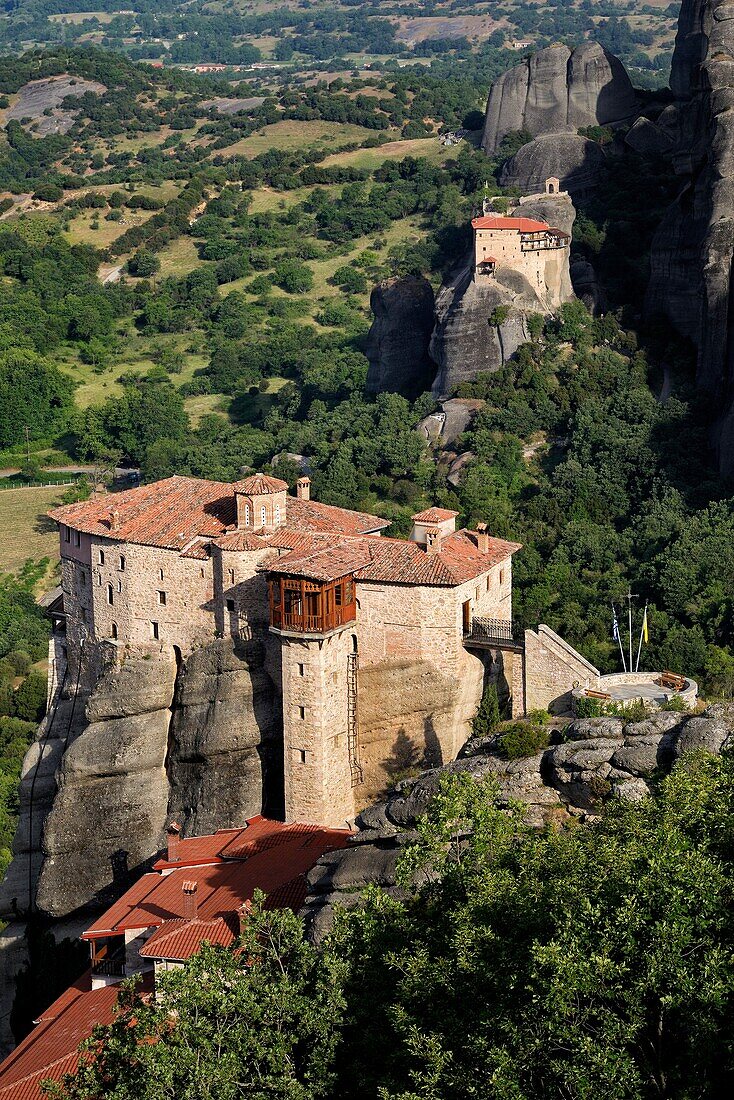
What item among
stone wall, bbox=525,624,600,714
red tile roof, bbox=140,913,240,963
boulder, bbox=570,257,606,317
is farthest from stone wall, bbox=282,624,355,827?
boulder, bbox=570,257,606,317

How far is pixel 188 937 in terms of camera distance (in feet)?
103

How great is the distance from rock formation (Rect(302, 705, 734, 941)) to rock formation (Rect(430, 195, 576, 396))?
127 feet

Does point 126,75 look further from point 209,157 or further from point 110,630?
point 110,630

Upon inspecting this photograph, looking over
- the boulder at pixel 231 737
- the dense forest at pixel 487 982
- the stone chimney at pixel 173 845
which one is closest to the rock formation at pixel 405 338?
the boulder at pixel 231 737

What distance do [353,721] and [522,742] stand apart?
6240 millimetres

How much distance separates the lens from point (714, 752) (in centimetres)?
2823

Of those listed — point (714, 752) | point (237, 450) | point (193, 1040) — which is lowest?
point (237, 450)

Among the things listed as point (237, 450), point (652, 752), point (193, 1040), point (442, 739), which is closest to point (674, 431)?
point (237, 450)

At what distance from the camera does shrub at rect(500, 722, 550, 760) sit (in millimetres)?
33000

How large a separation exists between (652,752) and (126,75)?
153 metres

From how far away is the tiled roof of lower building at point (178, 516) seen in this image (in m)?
A: 42.2

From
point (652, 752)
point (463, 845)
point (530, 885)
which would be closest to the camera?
point (530, 885)

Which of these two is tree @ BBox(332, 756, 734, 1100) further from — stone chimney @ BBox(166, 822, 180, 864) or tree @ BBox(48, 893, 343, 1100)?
stone chimney @ BBox(166, 822, 180, 864)

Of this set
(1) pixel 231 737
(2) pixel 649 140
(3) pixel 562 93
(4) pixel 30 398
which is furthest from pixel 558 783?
(3) pixel 562 93
